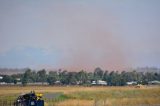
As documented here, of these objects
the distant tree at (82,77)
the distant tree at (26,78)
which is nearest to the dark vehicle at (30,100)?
the distant tree at (26,78)

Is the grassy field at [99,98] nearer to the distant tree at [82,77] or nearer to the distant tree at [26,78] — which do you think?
the distant tree at [26,78]

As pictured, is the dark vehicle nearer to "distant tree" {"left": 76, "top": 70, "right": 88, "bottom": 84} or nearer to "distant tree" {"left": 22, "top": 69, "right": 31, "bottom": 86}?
"distant tree" {"left": 22, "top": 69, "right": 31, "bottom": 86}

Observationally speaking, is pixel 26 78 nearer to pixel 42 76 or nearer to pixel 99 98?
pixel 42 76

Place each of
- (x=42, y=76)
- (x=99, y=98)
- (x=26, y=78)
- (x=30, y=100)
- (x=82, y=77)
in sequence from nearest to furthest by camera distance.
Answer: (x=30, y=100), (x=99, y=98), (x=26, y=78), (x=82, y=77), (x=42, y=76)

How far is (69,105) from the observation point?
1694 inches

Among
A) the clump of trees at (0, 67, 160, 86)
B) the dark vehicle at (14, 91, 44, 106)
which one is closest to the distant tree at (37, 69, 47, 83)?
the clump of trees at (0, 67, 160, 86)

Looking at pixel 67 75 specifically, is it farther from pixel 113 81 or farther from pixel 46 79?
pixel 113 81

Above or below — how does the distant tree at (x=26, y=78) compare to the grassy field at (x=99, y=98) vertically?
above

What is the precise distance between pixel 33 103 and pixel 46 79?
453ft

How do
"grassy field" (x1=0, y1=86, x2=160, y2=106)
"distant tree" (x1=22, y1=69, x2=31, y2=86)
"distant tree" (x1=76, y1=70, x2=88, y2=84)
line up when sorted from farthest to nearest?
"distant tree" (x1=76, y1=70, x2=88, y2=84) → "distant tree" (x1=22, y1=69, x2=31, y2=86) → "grassy field" (x1=0, y1=86, x2=160, y2=106)

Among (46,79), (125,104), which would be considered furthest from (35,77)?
(125,104)

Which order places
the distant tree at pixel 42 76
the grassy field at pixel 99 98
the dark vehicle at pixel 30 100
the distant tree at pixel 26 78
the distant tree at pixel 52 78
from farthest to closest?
the distant tree at pixel 42 76 < the distant tree at pixel 52 78 < the distant tree at pixel 26 78 < the grassy field at pixel 99 98 < the dark vehicle at pixel 30 100

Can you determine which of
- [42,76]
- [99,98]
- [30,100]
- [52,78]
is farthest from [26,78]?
[30,100]

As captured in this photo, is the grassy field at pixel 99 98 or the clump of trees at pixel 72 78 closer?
the grassy field at pixel 99 98
